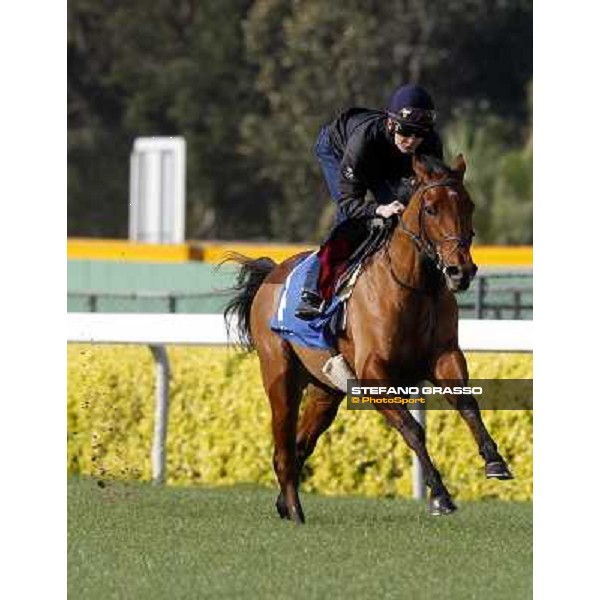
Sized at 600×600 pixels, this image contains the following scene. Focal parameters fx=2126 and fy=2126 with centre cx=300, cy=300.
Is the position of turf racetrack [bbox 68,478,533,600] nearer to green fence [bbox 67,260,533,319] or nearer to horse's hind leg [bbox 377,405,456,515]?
horse's hind leg [bbox 377,405,456,515]

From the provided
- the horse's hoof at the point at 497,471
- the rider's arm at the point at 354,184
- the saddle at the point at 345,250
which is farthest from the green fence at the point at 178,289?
the horse's hoof at the point at 497,471

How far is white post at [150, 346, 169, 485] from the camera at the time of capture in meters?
8.50

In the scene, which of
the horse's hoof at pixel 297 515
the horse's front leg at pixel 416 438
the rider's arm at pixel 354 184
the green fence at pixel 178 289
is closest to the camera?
the horse's front leg at pixel 416 438

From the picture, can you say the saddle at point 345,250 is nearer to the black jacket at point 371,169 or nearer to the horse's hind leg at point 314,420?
the black jacket at point 371,169

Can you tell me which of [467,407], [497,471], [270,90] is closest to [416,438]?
[467,407]

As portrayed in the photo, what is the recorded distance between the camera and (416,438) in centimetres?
653

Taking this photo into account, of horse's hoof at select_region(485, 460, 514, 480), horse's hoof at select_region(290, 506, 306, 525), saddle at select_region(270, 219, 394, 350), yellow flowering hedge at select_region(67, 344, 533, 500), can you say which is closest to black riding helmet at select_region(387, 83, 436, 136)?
saddle at select_region(270, 219, 394, 350)

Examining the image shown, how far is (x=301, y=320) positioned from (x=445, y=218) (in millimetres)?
962

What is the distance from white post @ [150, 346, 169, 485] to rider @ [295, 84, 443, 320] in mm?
1459

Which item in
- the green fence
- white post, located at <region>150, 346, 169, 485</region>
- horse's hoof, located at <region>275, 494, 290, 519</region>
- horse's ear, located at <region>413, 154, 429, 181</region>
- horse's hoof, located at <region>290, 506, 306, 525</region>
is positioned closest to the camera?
horse's ear, located at <region>413, 154, 429, 181</region>

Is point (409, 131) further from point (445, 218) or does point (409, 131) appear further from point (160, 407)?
point (160, 407)

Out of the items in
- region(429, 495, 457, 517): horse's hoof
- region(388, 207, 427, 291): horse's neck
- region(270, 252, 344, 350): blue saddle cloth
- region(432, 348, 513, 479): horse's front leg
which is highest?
region(388, 207, 427, 291): horse's neck

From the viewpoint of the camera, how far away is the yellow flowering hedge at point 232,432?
820cm
